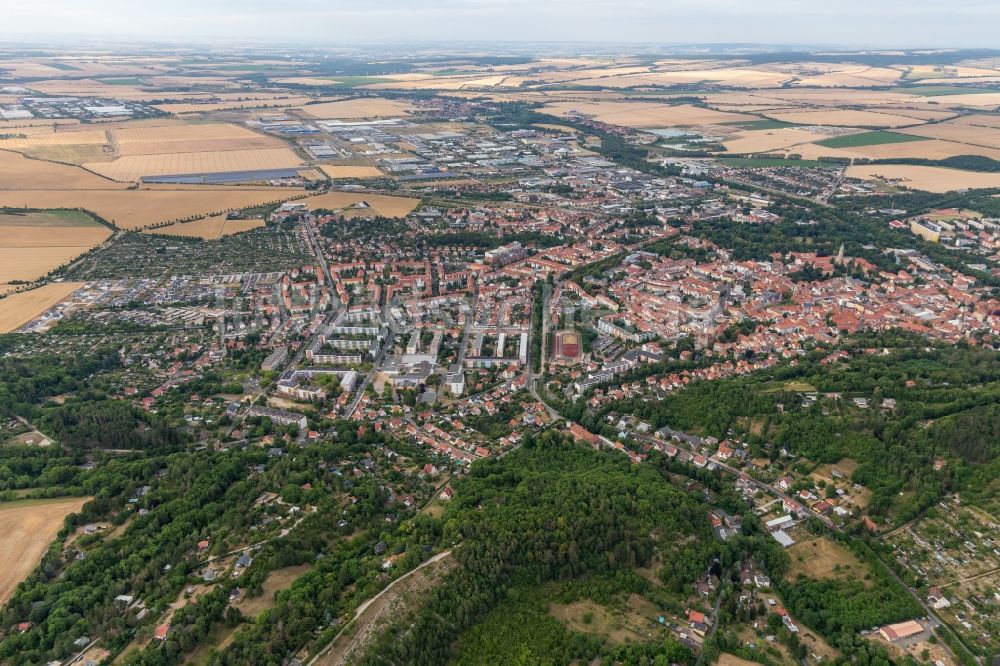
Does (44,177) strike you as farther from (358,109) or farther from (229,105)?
(358,109)

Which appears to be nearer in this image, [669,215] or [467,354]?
[467,354]

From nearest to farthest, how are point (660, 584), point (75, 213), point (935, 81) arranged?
point (660, 584)
point (75, 213)
point (935, 81)

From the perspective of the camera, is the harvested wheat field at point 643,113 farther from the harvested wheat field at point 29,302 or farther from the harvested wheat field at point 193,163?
the harvested wheat field at point 29,302

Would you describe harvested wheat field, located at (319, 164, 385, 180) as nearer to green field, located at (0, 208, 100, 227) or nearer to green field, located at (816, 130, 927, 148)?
green field, located at (0, 208, 100, 227)

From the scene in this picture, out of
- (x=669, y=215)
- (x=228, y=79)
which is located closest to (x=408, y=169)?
(x=669, y=215)

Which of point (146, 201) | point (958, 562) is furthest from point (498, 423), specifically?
point (146, 201)

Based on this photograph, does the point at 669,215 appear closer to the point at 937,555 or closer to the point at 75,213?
the point at 937,555
